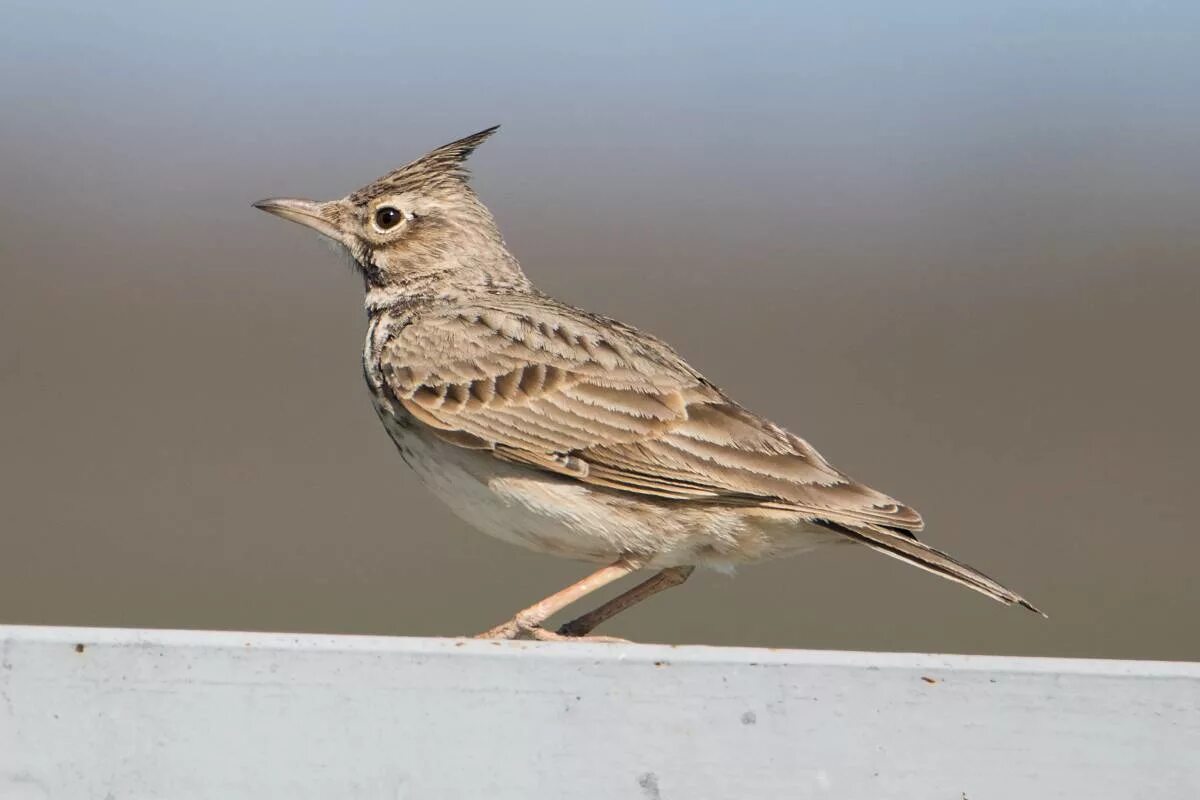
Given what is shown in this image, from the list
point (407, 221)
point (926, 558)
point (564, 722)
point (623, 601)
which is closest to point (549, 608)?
point (623, 601)

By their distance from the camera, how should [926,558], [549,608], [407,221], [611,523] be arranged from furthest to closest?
1. [407,221]
2. [611,523]
3. [549,608]
4. [926,558]

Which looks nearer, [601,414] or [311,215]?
[601,414]

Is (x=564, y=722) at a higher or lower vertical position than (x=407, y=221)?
lower

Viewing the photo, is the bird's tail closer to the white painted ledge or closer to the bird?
the bird

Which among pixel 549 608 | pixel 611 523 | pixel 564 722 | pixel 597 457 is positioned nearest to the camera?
pixel 564 722

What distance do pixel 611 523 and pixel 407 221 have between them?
193 cm

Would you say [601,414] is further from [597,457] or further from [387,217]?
[387,217]

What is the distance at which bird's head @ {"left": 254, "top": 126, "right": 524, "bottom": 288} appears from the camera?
6891 millimetres

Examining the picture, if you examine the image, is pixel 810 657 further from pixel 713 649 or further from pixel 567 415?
pixel 567 415

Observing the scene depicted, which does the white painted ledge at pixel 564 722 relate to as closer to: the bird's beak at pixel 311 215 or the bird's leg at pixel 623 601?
the bird's leg at pixel 623 601

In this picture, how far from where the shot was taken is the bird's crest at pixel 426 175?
687cm

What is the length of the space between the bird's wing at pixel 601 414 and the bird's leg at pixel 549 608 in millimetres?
255

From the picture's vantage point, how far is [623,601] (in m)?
5.84

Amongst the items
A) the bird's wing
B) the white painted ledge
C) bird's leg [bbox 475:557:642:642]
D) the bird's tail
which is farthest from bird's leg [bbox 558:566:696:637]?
the white painted ledge
